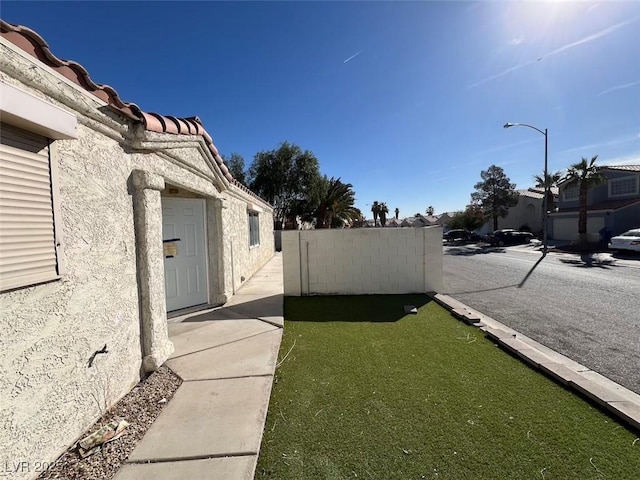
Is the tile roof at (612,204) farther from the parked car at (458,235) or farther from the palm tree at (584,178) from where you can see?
the parked car at (458,235)

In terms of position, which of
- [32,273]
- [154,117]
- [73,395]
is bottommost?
[73,395]

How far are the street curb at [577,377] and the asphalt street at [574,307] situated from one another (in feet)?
0.58

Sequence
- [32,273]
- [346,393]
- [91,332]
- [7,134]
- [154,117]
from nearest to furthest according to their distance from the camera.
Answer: [7,134] → [32,273] → [91,332] → [346,393] → [154,117]

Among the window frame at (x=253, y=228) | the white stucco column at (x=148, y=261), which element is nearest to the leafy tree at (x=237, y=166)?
the window frame at (x=253, y=228)

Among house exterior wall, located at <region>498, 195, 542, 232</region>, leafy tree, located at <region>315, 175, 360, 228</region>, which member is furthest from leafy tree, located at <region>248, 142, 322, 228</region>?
house exterior wall, located at <region>498, 195, 542, 232</region>

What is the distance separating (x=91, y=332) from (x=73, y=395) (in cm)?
51

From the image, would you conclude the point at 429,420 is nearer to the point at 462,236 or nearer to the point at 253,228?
the point at 253,228

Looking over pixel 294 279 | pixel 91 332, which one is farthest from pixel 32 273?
pixel 294 279

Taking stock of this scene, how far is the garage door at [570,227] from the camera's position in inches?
984

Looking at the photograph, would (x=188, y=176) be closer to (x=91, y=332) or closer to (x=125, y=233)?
(x=125, y=233)

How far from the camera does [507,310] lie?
6.51 m

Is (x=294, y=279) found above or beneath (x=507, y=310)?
above

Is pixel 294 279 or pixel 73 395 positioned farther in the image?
pixel 294 279

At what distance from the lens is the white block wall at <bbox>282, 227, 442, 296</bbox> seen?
766cm
